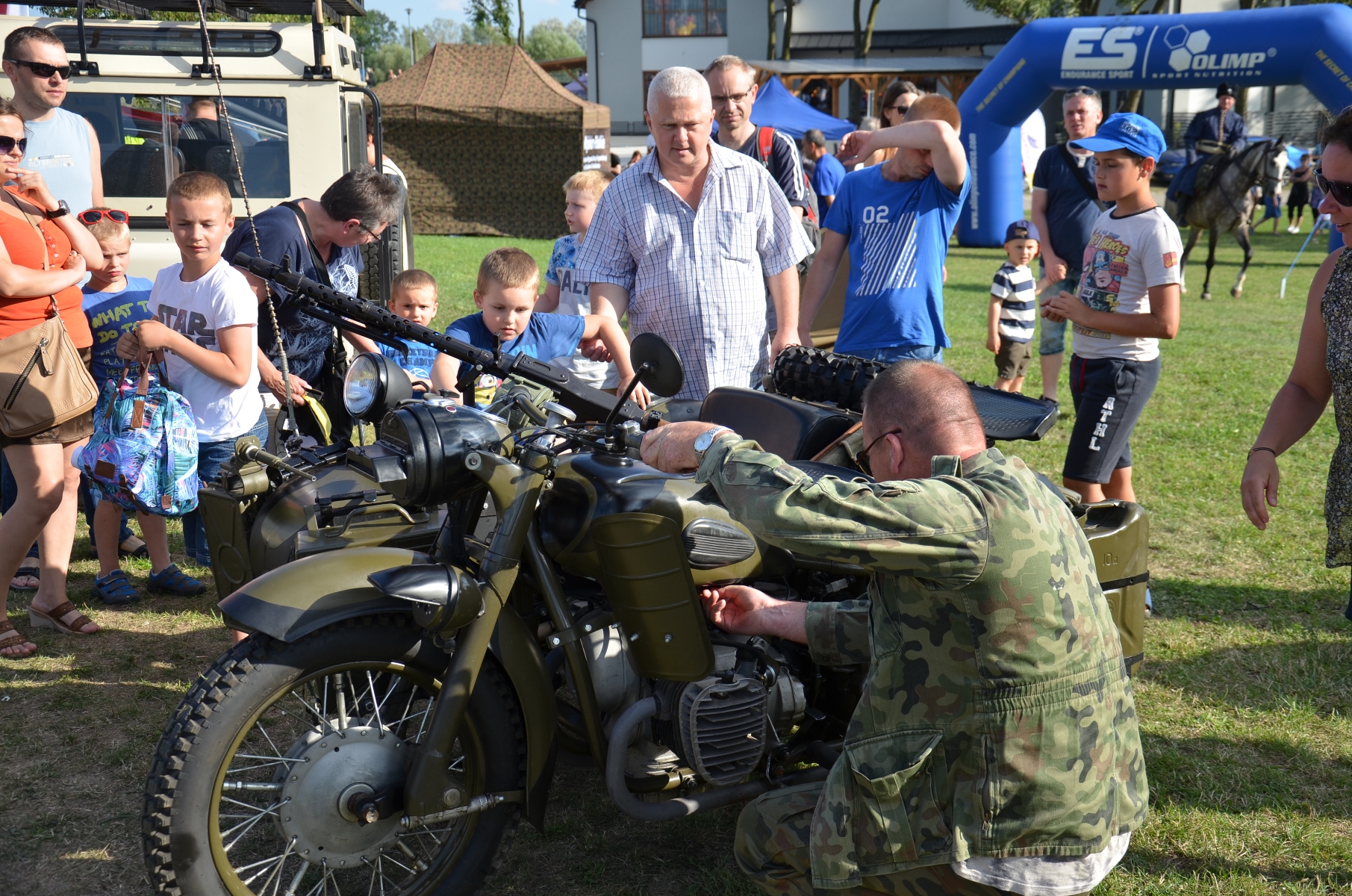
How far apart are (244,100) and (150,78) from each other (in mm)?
591

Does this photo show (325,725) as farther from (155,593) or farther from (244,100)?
(244,100)

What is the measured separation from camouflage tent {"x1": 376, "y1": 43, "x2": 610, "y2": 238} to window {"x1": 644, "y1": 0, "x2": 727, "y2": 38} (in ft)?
82.1

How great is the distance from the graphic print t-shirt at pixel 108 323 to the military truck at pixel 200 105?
2462mm

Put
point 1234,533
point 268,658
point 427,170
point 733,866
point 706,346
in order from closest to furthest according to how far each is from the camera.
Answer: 1. point 268,658
2. point 733,866
3. point 706,346
4. point 1234,533
5. point 427,170

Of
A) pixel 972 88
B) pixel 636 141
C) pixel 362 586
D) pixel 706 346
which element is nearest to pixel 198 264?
pixel 706 346

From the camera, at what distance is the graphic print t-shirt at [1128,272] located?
4238 mm

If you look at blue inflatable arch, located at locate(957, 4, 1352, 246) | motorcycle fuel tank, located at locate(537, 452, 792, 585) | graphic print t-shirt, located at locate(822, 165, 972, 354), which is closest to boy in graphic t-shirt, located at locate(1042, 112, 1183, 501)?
graphic print t-shirt, located at locate(822, 165, 972, 354)

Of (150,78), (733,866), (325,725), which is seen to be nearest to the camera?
(325,725)

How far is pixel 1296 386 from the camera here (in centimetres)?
309

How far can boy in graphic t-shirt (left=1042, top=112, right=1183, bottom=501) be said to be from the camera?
13.9ft

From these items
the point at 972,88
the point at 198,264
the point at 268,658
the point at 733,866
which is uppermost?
the point at 972,88

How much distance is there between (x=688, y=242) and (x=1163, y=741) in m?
2.34

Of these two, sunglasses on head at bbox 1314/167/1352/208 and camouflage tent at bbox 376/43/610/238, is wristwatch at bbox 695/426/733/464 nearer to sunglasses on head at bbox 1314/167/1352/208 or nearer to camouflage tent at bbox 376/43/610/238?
sunglasses on head at bbox 1314/167/1352/208

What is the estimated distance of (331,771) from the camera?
243 centimetres
